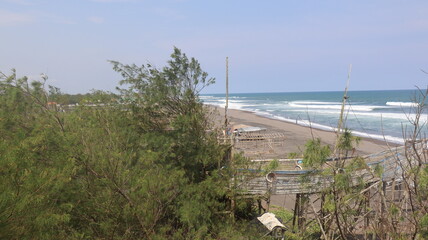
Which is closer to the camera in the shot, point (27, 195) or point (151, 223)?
point (27, 195)

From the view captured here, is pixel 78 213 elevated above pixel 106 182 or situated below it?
below

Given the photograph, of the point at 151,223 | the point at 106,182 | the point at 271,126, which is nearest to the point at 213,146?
the point at 151,223

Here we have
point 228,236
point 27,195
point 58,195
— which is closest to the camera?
point 27,195

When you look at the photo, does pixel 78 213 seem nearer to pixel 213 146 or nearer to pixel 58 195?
pixel 58 195

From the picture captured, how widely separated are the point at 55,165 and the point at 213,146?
4463mm

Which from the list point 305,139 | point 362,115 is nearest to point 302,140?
point 305,139

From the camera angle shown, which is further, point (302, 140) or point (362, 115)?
point (362, 115)

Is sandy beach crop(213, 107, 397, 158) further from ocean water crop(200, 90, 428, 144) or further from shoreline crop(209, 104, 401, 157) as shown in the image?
ocean water crop(200, 90, 428, 144)

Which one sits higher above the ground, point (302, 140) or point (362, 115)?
point (362, 115)

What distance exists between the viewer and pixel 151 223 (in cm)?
576

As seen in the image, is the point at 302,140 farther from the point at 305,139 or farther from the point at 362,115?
the point at 362,115

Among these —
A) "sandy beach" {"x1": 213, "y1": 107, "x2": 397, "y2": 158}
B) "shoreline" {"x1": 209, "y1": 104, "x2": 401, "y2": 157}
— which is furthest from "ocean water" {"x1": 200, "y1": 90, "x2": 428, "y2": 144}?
"sandy beach" {"x1": 213, "y1": 107, "x2": 397, "y2": 158}

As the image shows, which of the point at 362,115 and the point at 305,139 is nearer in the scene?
the point at 305,139

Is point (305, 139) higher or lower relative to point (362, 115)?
lower
